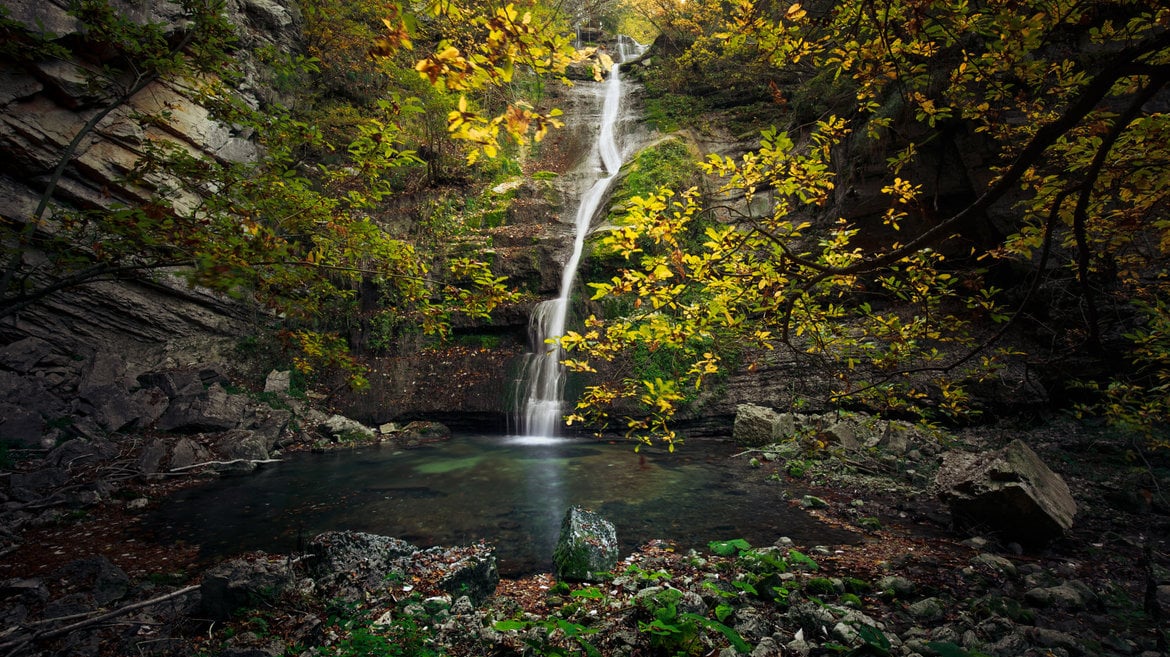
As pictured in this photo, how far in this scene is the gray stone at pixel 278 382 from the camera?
12.1 meters

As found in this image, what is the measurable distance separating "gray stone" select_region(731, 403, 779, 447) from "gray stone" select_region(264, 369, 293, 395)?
1195 cm

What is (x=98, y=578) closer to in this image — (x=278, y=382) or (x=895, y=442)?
(x=278, y=382)

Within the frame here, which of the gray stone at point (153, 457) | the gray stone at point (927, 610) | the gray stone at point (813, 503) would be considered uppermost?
the gray stone at point (153, 457)

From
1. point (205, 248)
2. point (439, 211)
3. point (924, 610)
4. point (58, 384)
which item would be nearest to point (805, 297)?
point (924, 610)

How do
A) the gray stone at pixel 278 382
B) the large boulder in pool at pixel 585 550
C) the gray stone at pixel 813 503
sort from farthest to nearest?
the gray stone at pixel 278 382
the gray stone at pixel 813 503
the large boulder in pool at pixel 585 550

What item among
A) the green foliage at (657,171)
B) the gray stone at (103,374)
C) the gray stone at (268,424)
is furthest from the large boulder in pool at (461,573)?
the green foliage at (657,171)

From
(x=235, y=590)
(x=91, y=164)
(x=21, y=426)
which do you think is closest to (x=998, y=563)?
(x=235, y=590)

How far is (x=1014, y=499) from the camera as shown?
13.9 ft

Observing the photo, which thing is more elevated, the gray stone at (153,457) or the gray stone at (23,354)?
the gray stone at (23,354)

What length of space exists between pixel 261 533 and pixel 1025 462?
9004 mm

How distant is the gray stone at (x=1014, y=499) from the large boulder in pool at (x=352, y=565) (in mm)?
5708

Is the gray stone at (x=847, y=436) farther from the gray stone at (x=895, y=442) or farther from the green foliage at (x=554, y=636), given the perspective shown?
the green foliage at (x=554, y=636)

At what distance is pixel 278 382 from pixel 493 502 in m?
9.05

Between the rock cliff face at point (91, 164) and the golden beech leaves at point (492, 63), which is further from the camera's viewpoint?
the rock cliff face at point (91, 164)
